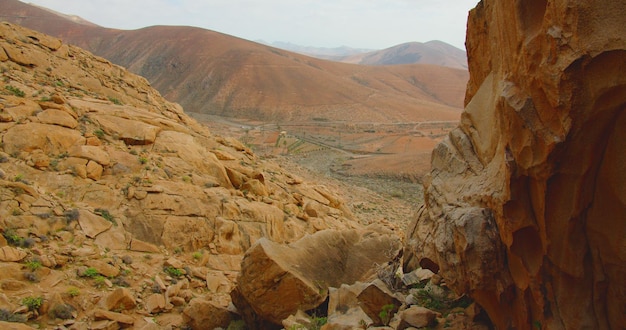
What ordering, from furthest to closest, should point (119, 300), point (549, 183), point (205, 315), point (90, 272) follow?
1. point (90, 272)
2. point (205, 315)
3. point (119, 300)
4. point (549, 183)

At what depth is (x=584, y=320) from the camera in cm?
419

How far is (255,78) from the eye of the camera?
84.9 m

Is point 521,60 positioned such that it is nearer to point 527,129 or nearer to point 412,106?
point 527,129

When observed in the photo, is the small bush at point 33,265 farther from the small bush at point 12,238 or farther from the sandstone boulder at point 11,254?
the small bush at point 12,238

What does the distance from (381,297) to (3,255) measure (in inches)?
258

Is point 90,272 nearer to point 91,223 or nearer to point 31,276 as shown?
point 31,276

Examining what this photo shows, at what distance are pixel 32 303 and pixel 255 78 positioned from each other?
263ft

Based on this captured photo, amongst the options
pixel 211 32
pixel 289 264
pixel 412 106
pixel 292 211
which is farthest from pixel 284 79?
pixel 289 264

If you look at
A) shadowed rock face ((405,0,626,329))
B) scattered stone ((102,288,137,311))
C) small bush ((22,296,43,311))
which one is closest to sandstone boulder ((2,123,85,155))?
small bush ((22,296,43,311))

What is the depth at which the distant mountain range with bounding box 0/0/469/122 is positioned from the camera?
7662 cm

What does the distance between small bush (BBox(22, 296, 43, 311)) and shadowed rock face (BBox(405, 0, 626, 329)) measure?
20.6ft

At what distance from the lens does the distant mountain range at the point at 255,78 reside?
76625 millimetres

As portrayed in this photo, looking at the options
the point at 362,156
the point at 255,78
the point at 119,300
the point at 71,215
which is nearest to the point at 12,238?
the point at 71,215

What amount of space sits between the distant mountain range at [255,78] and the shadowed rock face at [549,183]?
66.8m
